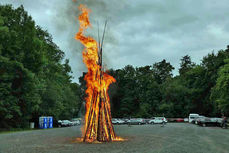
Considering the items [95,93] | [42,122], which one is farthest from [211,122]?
[95,93]

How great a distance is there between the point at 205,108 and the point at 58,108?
38863 millimetres

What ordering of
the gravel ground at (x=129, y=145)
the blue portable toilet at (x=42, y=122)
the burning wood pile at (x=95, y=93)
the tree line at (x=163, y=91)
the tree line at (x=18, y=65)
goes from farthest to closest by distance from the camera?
the tree line at (x=163, y=91)
the blue portable toilet at (x=42, y=122)
the tree line at (x=18, y=65)
the burning wood pile at (x=95, y=93)
the gravel ground at (x=129, y=145)

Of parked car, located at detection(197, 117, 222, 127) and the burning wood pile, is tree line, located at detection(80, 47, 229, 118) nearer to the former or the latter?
parked car, located at detection(197, 117, 222, 127)

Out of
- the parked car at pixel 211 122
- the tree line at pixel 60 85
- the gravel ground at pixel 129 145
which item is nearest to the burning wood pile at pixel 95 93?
the gravel ground at pixel 129 145

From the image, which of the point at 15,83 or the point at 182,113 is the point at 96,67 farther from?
the point at 182,113

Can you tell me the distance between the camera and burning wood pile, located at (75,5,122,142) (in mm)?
16203

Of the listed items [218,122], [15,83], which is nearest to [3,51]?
[15,83]

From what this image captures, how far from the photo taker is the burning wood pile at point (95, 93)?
53.2 ft

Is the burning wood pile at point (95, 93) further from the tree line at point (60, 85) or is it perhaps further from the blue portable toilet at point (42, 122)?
the blue portable toilet at point (42, 122)

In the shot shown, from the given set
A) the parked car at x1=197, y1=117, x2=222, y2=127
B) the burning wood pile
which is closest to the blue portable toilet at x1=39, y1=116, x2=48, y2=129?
the parked car at x1=197, y1=117, x2=222, y2=127

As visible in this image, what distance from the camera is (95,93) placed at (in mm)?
16672

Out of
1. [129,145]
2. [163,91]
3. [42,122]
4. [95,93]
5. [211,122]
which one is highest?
[163,91]

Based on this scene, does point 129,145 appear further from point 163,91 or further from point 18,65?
point 163,91

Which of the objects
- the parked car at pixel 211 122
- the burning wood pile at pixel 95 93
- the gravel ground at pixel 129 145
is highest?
the burning wood pile at pixel 95 93
